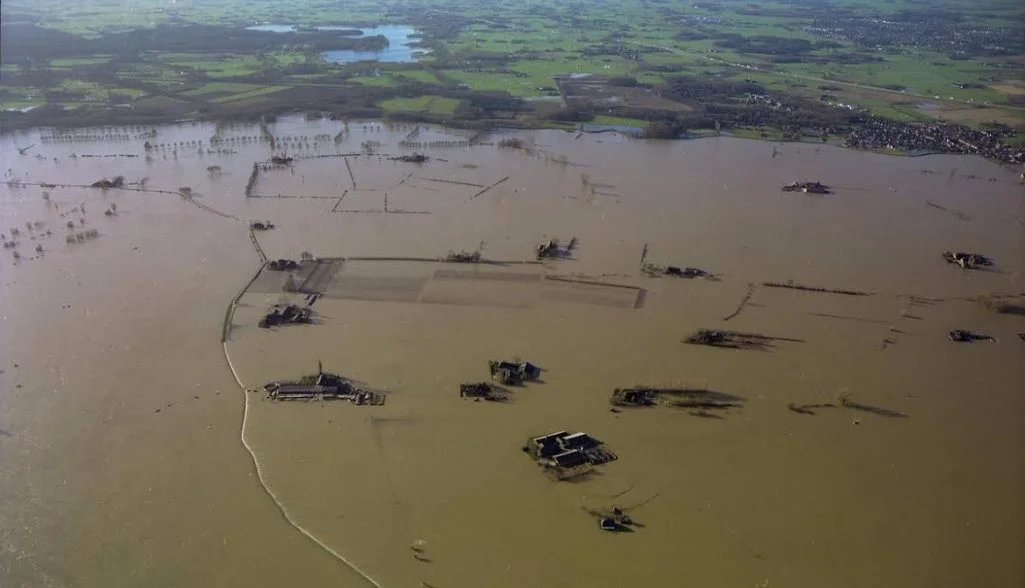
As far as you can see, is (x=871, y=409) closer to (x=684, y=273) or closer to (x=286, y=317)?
(x=684, y=273)

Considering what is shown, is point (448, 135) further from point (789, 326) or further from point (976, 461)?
point (976, 461)

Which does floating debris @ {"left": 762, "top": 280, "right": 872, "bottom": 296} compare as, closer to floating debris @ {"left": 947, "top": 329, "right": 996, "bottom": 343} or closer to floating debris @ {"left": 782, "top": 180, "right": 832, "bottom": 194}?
floating debris @ {"left": 947, "top": 329, "right": 996, "bottom": 343}

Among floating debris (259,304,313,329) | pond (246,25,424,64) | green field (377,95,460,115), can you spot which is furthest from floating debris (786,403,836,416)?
pond (246,25,424,64)

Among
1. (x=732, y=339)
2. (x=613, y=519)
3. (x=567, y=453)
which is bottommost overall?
(x=613, y=519)

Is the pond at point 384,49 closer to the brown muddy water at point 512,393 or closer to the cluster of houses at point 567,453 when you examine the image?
the brown muddy water at point 512,393

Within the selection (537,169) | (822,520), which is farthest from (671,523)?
(537,169)

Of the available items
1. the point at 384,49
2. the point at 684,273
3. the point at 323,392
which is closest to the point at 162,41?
the point at 384,49
